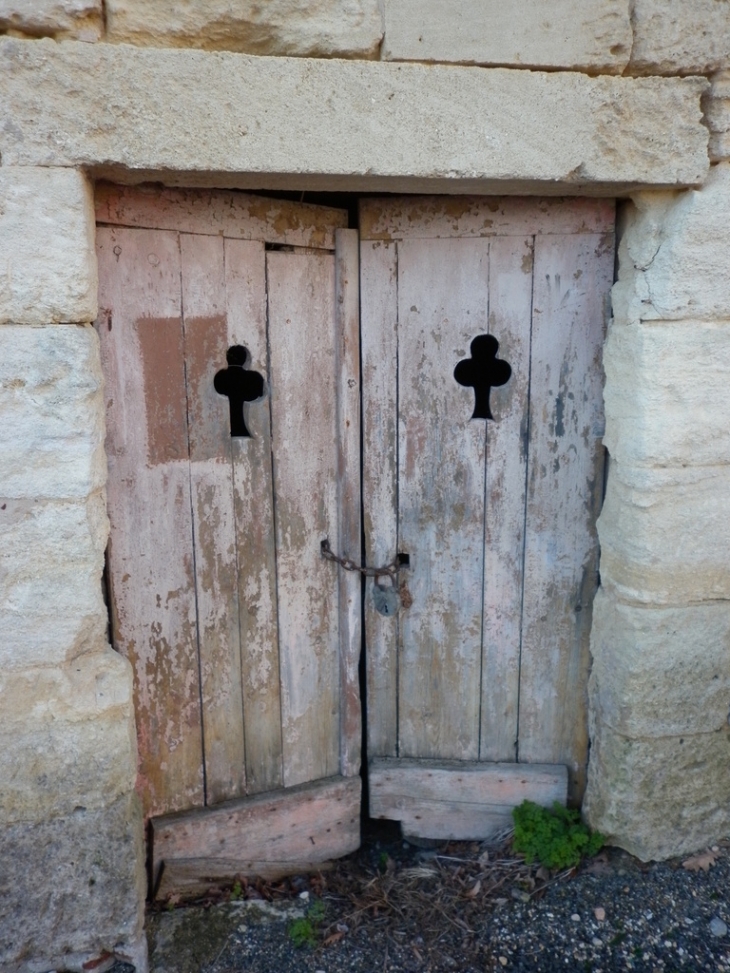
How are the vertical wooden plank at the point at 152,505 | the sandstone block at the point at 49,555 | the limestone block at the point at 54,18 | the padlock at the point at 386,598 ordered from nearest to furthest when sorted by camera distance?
the limestone block at the point at 54,18 < the sandstone block at the point at 49,555 < the vertical wooden plank at the point at 152,505 < the padlock at the point at 386,598

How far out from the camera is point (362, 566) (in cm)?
271

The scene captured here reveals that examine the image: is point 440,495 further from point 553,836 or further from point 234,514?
point 553,836

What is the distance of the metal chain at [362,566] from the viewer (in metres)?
2.65

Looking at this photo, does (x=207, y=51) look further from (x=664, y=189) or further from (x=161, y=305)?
(x=664, y=189)

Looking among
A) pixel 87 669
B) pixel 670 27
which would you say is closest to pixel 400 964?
pixel 87 669

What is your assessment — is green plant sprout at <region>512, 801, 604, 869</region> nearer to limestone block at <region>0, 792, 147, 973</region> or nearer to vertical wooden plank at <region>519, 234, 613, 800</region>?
vertical wooden plank at <region>519, 234, 613, 800</region>

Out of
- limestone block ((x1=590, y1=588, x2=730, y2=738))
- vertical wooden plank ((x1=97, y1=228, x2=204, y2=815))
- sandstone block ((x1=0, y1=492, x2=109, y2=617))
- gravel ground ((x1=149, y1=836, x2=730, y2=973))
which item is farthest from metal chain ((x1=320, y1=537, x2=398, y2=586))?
gravel ground ((x1=149, y1=836, x2=730, y2=973))

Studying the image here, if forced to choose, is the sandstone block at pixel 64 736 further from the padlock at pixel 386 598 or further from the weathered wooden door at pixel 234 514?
the padlock at pixel 386 598

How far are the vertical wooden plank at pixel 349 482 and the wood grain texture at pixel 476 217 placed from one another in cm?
12

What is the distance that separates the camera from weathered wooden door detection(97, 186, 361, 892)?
7.66ft

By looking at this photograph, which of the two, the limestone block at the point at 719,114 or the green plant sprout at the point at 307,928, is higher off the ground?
the limestone block at the point at 719,114

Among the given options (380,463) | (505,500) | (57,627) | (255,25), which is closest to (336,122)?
(255,25)

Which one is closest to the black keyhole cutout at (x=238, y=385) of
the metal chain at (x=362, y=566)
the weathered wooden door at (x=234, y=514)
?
the weathered wooden door at (x=234, y=514)

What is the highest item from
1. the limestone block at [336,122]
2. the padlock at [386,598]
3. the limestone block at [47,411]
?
the limestone block at [336,122]
